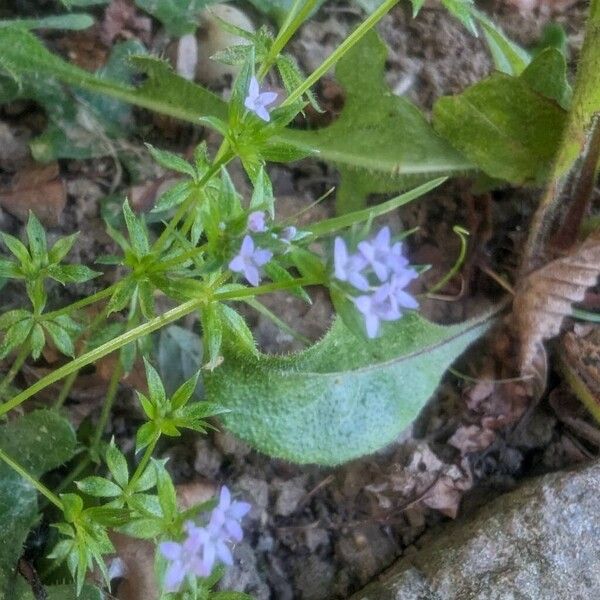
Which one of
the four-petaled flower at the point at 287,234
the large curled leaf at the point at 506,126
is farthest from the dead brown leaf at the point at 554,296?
the four-petaled flower at the point at 287,234

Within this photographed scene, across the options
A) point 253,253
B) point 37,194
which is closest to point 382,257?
point 253,253

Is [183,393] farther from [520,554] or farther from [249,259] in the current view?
[520,554]

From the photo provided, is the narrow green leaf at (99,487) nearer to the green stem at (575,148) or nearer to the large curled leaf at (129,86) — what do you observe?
the large curled leaf at (129,86)

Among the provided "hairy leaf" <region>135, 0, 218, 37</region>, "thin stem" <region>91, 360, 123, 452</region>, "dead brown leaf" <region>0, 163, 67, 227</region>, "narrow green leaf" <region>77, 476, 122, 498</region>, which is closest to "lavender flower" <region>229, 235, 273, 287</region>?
"narrow green leaf" <region>77, 476, 122, 498</region>

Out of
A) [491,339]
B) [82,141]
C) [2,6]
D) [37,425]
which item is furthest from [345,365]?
[2,6]

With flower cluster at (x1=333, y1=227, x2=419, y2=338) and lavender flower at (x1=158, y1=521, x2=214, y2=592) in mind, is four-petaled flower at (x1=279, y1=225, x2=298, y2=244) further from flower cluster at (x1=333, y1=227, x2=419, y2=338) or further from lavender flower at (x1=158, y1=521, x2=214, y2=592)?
lavender flower at (x1=158, y1=521, x2=214, y2=592)

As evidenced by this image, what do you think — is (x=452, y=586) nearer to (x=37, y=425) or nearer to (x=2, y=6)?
(x=37, y=425)

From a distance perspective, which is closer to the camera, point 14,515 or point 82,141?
point 14,515
